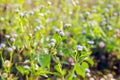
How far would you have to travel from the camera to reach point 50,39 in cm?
196

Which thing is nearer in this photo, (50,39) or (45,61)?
(45,61)

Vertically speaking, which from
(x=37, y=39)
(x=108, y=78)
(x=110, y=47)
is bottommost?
(x=108, y=78)

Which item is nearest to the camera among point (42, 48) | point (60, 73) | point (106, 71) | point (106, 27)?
point (60, 73)

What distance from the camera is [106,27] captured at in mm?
2904

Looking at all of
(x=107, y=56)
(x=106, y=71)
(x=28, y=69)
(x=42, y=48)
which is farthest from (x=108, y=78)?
(x=28, y=69)

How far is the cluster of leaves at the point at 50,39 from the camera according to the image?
174cm

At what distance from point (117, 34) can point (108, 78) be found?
0.48 m

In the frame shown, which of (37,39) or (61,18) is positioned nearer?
(37,39)

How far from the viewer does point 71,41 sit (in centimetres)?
249

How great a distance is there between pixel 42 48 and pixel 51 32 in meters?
0.61

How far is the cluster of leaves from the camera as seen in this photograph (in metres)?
1.74

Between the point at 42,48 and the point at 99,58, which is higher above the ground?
the point at 42,48

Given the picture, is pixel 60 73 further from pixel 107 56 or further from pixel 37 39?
pixel 107 56

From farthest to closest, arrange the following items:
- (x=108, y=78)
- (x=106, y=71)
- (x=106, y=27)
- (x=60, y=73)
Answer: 1. (x=106, y=27)
2. (x=106, y=71)
3. (x=108, y=78)
4. (x=60, y=73)
